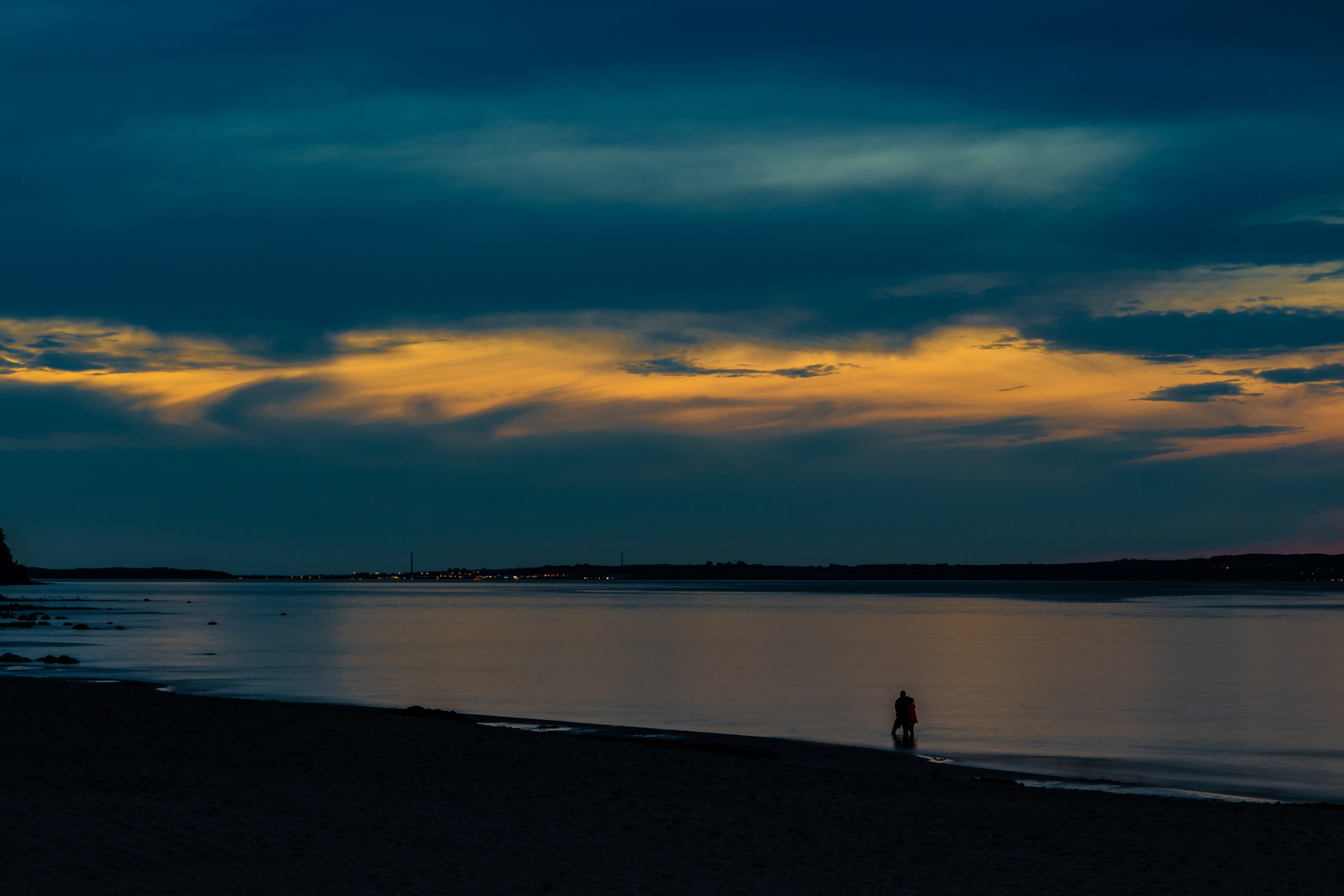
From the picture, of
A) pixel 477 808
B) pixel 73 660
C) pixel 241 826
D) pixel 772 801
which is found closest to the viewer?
pixel 241 826

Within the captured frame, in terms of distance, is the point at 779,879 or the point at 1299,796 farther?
the point at 1299,796

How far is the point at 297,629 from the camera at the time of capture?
303 ft

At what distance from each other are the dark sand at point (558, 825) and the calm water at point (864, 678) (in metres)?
9.19

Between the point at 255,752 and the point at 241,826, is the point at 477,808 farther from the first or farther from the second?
the point at 255,752

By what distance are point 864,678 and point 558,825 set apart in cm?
3716

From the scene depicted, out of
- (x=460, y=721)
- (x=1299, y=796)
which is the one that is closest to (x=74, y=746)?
(x=460, y=721)

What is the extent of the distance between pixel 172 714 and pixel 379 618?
302 ft

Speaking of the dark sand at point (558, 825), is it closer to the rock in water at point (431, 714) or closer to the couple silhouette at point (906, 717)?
the rock in water at point (431, 714)

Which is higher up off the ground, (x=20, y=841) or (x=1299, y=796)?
(x=20, y=841)

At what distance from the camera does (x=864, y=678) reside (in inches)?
2009

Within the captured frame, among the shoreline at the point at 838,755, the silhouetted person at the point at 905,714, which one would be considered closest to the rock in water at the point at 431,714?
the shoreline at the point at 838,755

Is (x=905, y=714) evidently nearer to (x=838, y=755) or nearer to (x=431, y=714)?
(x=838, y=755)

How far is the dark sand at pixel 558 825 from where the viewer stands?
498 inches

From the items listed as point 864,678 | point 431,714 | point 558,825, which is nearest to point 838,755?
point 431,714
